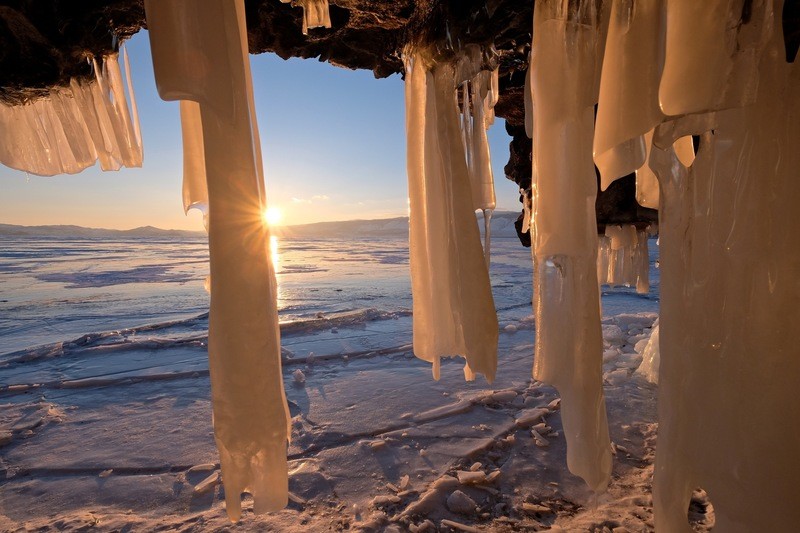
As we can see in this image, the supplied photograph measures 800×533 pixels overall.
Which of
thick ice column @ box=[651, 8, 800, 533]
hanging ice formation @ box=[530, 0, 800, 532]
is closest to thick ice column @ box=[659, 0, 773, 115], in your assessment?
hanging ice formation @ box=[530, 0, 800, 532]

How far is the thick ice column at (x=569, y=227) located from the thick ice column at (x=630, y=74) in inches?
4.7

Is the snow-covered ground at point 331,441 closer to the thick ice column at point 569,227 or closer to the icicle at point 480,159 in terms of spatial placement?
the thick ice column at point 569,227

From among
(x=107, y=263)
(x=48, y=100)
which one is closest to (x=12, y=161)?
(x=48, y=100)

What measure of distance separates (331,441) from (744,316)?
11.9ft

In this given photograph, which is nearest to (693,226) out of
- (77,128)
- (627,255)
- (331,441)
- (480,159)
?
(480,159)

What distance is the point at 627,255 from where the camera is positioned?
21.2 feet

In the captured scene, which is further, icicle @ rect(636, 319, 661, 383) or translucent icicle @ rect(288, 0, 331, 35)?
icicle @ rect(636, 319, 661, 383)

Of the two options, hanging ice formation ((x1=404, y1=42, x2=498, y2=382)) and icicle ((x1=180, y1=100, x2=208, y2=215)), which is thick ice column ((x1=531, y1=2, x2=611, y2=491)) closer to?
hanging ice formation ((x1=404, y1=42, x2=498, y2=382))

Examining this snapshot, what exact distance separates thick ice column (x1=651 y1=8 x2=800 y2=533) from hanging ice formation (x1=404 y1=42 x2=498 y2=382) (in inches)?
31.3

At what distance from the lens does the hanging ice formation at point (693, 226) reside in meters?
1.15

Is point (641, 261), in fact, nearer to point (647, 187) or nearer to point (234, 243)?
point (647, 187)

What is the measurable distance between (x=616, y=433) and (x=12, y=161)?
5.62 metres

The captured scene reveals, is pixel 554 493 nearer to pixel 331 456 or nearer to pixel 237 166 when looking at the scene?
pixel 331 456

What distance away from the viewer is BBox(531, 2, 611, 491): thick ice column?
1.46 meters
